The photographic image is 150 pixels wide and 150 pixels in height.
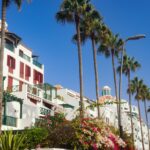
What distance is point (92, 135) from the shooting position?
24.8m

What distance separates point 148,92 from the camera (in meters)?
95.9

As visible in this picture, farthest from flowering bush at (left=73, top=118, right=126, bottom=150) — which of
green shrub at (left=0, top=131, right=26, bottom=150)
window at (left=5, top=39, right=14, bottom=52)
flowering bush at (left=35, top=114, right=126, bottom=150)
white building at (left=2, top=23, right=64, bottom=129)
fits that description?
window at (left=5, top=39, right=14, bottom=52)

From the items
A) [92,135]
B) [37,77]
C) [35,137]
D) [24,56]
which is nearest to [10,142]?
[35,137]

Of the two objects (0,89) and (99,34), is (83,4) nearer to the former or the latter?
(99,34)

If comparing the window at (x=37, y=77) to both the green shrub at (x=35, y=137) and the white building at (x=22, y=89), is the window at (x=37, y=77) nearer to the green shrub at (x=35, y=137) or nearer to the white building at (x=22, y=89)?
the white building at (x=22, y=89)

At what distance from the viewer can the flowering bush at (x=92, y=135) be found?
78.4 feet

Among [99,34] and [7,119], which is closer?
[7,119]

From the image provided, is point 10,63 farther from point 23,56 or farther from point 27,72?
point 27,72

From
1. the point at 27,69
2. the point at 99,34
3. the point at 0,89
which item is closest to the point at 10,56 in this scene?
the point at 27,69

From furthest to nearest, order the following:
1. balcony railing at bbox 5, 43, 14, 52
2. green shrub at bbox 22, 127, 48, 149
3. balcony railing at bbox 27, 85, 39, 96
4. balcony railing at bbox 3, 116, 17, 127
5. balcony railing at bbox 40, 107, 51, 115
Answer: balcony railing at bbox 5, 43, 14, 52, balcony railing at bbox 40, 107, 51, 115, balcony railing at bbox 27, 85, 39, 96, balcony railing at bbox 3, 116, 17, 127, green shrub at bbox 22, 127, 48, 149

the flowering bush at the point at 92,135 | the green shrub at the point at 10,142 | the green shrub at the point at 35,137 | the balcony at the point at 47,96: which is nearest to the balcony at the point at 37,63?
the balcony at the point at 47,96

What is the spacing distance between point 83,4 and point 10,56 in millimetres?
14164

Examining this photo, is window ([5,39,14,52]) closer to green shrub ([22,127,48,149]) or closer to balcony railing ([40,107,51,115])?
balcony railing ([40,107,51,115])

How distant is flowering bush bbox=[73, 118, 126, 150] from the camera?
23900mm
